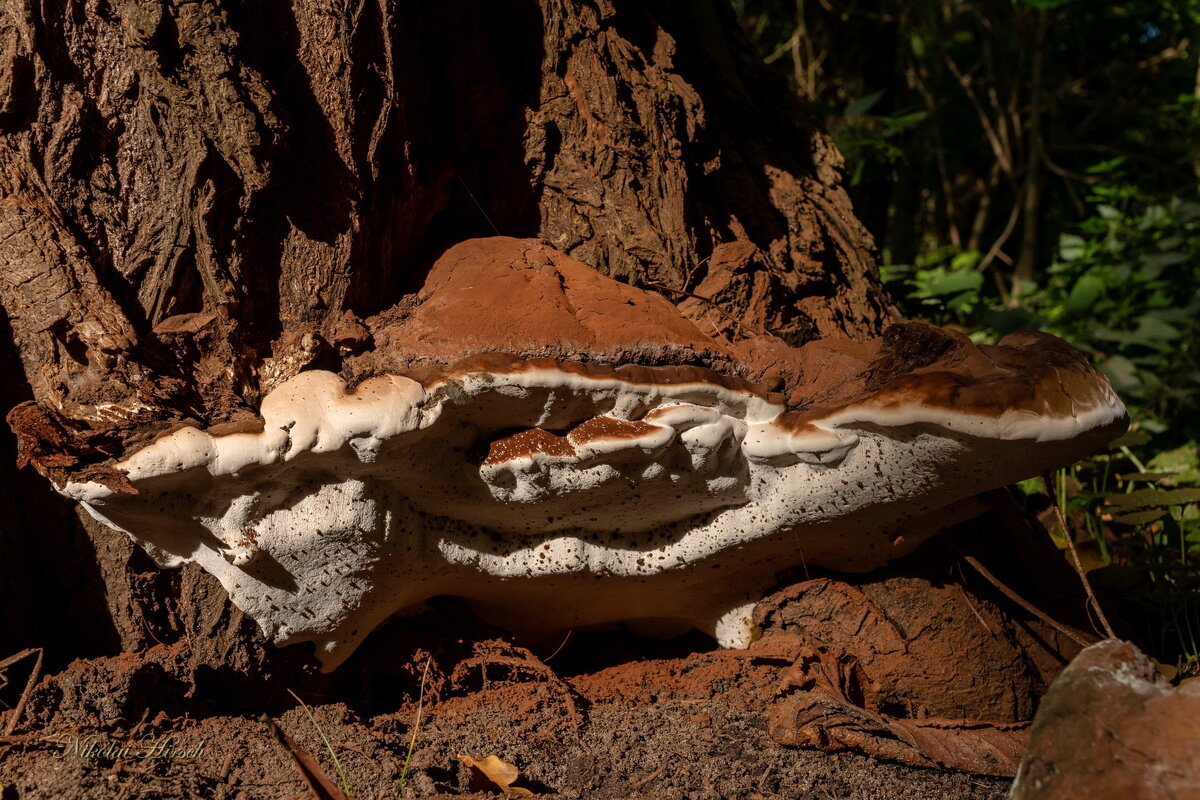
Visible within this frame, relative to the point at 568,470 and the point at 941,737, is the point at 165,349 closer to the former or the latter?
the point at 568,470

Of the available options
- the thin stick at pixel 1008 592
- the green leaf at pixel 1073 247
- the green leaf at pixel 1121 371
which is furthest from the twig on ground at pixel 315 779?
the green leaf at pixel 1073 247

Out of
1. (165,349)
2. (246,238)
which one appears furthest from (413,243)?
(165,349)

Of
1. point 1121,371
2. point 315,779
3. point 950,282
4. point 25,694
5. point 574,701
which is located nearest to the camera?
point 315,779

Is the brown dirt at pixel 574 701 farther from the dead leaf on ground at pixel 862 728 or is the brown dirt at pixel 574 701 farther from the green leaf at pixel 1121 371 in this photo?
the green leaf at pixel 1121 371

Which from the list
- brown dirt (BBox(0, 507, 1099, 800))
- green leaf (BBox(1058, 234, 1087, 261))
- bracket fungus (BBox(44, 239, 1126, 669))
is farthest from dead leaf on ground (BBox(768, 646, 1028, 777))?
green leaf (BBox(1058, 234, 1087, 261))

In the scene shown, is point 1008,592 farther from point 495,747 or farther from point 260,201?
point 260,201

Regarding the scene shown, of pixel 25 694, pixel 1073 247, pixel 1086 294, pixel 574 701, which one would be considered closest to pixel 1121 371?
pixel 1086 294
